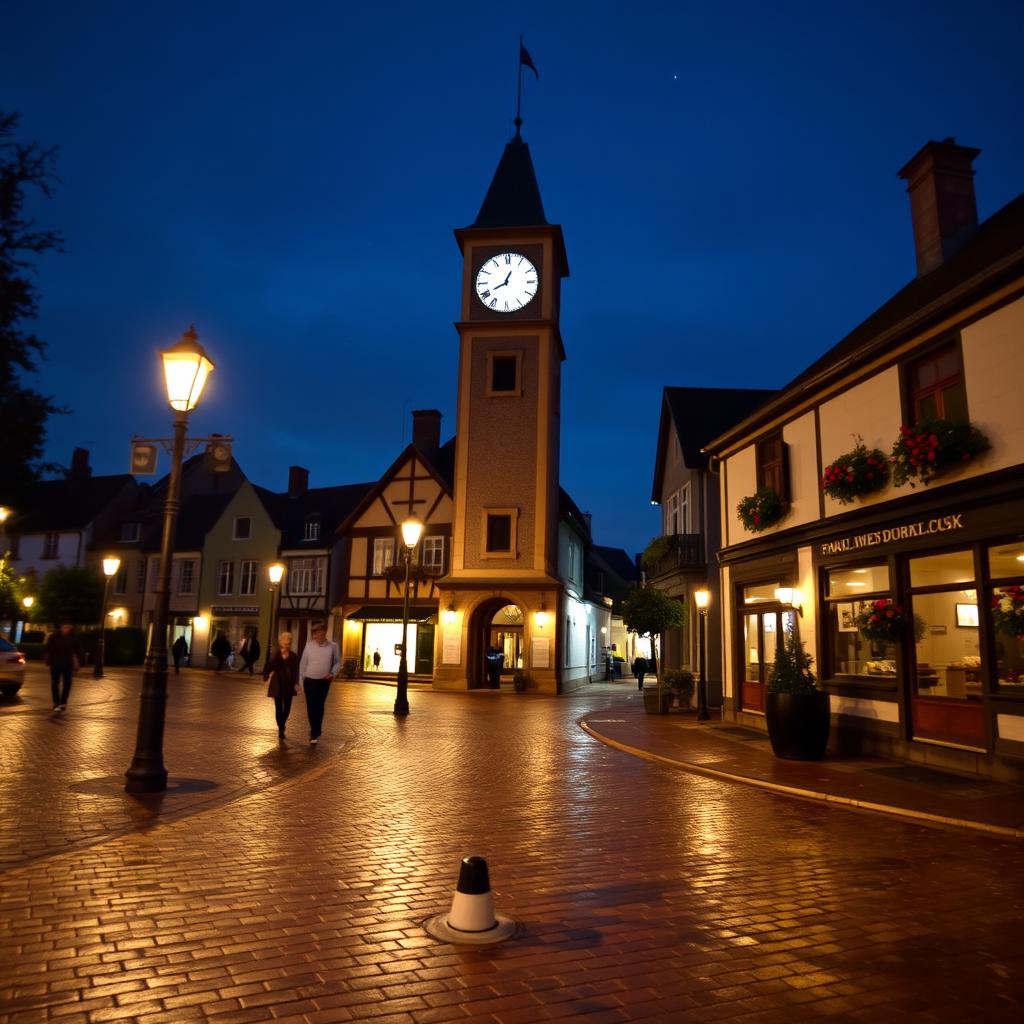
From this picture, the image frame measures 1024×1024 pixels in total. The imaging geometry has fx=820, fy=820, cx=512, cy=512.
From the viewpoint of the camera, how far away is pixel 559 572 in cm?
3488

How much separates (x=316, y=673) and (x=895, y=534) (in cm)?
909

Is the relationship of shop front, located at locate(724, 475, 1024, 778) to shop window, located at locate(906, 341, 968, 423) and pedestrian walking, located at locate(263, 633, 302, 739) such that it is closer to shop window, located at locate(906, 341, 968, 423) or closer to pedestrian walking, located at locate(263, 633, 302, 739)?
shop window, located at locate(906, 341, 968, 423)

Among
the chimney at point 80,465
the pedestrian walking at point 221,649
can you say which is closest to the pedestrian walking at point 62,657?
the pedestrian walking at point 221,649

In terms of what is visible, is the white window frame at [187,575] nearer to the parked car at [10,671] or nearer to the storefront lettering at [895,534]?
the parked car at [10,671]

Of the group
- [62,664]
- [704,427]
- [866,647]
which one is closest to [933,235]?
[866,647]

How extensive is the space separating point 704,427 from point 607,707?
30.6ft

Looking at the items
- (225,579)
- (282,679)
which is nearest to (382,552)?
(225,579)

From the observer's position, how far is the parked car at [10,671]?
18.0 m

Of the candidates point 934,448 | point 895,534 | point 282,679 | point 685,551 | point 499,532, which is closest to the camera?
point 934,448

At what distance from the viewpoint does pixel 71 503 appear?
5181 centimetres

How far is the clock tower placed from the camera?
103ft

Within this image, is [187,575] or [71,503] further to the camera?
[71,503]

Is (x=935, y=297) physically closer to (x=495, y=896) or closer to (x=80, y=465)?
(x=495, y=896)

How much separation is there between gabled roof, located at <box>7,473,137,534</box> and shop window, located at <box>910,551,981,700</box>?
48.7m
